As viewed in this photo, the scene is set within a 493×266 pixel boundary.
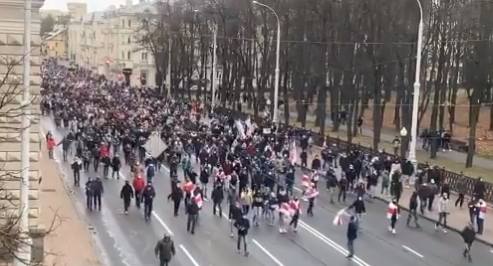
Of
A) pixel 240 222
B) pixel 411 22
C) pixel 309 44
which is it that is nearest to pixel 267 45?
pixel 309 44

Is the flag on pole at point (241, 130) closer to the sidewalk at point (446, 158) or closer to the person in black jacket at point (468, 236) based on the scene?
the sidewalk at point (446, 158)

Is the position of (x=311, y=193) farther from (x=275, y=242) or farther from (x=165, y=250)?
(x=165, y=250)

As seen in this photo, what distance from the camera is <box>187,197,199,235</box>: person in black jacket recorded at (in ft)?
82.9

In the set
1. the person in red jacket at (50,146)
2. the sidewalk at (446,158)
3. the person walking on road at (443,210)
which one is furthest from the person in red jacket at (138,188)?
the sidewalk at (446,158)

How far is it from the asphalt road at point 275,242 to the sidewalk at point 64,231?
1.39 feet

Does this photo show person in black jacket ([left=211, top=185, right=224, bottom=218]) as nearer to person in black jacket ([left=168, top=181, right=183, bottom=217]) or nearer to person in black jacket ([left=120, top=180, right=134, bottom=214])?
person in black jacket ([left=168, top=181, right=183, bottom=217])

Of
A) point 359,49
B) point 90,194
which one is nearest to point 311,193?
point 90,194

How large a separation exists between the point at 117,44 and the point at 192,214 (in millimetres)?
112417

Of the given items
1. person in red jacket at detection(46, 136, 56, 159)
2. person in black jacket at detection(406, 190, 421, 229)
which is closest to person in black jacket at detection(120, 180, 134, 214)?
person in black jacket at detection(406, 190, 421, 229)

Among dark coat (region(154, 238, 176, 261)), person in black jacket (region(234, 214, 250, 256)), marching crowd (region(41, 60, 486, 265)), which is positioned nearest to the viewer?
dark coat (region(154, 238, 176, 261))

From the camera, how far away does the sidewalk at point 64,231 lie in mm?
21641

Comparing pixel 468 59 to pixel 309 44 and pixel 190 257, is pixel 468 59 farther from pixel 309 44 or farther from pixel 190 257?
pixel 190 257

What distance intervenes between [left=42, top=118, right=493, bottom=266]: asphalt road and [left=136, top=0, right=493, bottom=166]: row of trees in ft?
53.2

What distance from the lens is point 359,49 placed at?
5403 centimetres
